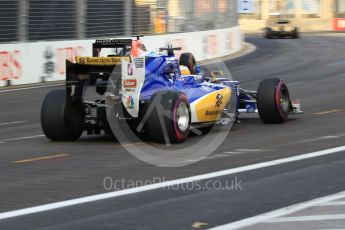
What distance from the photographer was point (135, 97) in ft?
37.3

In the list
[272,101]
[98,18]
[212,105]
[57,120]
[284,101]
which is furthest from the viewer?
[98,18]

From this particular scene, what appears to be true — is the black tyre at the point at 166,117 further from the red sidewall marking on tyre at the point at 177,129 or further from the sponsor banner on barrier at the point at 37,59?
the sponsor banner on barrier at the point at 37,59

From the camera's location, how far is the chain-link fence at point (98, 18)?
2423 centimetres

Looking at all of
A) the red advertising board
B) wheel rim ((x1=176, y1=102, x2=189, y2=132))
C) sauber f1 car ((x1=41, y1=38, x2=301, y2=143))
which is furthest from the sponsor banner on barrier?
the red advertising board

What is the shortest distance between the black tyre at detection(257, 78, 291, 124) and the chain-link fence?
12.3 metres

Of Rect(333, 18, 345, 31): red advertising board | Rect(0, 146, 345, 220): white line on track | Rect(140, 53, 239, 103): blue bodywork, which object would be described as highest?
Rect(333, 18, 345, 31): red advertising board

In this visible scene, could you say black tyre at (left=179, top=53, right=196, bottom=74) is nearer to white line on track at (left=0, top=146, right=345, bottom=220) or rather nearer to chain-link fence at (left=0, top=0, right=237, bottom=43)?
white line on track at (left=0, top=146, right=345, bottom=220)

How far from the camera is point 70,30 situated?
85.6 feet

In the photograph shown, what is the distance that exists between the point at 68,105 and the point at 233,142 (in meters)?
2.60

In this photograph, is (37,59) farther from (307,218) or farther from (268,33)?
(268,33)

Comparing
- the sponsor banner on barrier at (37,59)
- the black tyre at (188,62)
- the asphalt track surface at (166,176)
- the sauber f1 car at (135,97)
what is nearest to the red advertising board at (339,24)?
the sponsor banner on barrier at (37,59)

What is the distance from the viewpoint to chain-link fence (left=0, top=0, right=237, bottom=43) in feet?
79.5

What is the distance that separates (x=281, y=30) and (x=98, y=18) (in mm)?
30710

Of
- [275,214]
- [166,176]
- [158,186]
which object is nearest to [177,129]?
[166,176]
